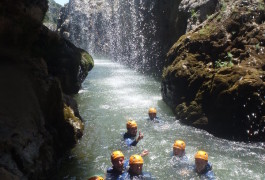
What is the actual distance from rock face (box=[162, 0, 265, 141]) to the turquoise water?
2.08 feet

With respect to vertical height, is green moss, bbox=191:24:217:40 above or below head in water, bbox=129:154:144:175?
above

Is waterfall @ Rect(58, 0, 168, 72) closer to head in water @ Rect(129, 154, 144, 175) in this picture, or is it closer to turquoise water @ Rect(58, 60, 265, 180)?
turquoise water @ Rect(58, 60, 265, 180)

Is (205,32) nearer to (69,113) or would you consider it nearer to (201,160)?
(69,113)

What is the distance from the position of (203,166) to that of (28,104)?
4.99 m

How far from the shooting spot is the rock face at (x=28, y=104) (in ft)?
21.4

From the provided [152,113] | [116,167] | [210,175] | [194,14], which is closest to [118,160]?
[116,167]

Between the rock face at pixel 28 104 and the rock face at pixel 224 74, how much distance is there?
5.05m

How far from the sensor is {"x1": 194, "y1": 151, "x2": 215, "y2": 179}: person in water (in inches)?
314

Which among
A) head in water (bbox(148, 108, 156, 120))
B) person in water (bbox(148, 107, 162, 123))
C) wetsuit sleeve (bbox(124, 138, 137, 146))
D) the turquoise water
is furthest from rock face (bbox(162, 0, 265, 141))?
wetsuit sleeve (bbox(124, 138, 137, 146))

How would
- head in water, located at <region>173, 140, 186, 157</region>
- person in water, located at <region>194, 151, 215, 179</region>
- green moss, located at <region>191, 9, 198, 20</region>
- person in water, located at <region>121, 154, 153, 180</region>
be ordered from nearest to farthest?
1. person in water, located at <region>121, 154, 153, 180</region>
2. person in water, located at <region>194, 151, 215, 179</region>
3. head in water, located at <region>173, 140, 186, 157</region>
4. green moss, located at <region>191, 9, 198, 20</region>

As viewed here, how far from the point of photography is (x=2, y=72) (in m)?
8.03

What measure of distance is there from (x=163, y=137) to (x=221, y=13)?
6.68 m

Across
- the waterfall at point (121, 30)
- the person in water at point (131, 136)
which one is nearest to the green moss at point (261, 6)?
the person in water at point (131, 136)

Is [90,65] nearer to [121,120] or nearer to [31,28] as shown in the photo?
[121,120]
